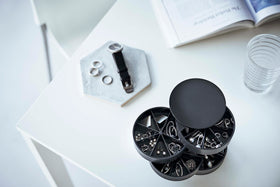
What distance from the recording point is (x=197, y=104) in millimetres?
667

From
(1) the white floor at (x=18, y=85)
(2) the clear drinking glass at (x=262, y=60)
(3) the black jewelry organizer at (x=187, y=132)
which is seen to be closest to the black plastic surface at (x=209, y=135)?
(3) the black jewelry organizer at (x=187, y=132)

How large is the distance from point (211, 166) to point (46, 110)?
1.49 ft

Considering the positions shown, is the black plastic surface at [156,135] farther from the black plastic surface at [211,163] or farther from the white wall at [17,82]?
the white wall at [17,82]

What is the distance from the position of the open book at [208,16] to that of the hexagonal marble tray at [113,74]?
4.5 inches

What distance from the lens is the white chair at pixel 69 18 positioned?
1.18m

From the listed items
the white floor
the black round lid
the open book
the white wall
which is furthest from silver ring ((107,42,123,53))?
the white wall

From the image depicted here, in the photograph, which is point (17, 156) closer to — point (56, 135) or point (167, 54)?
point (56, 135)

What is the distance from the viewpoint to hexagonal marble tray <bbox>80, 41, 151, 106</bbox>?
85cm

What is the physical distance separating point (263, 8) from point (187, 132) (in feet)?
1.46

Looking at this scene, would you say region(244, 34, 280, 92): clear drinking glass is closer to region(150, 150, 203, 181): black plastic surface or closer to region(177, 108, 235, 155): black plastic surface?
region(177, 108, 235, 155): black plastic surface

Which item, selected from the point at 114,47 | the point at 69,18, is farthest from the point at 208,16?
the point at 69,18

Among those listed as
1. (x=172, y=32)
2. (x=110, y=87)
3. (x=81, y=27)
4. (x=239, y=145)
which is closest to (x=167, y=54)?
(x=172, y=32)

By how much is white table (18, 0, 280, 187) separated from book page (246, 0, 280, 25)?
45mm

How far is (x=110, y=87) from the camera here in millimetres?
868
